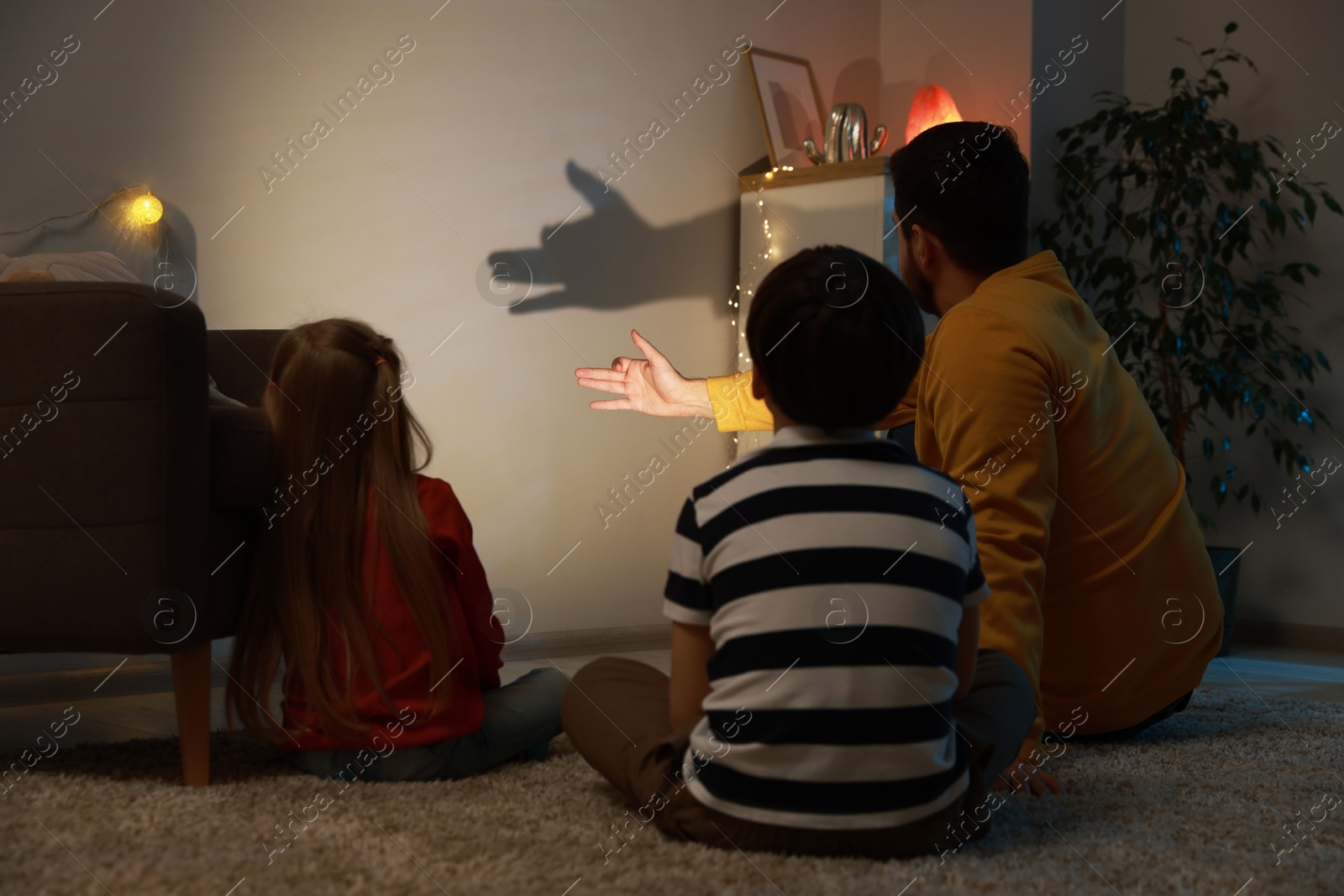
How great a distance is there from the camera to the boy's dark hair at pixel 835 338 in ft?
3.60

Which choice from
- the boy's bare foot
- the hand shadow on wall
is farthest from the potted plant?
the boy's bare foot

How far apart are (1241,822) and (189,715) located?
4.26 ft

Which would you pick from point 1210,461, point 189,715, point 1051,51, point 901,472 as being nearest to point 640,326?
point 1051,51

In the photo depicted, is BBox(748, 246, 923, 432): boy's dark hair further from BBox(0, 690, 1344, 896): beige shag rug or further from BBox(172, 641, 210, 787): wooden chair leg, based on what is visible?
BBox(172, 641, 210, 787): wooden chair leg

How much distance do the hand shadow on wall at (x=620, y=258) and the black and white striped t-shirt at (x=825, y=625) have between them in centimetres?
201

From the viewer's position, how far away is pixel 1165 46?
352cm

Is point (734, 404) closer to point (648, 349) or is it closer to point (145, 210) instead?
point (648, 349)

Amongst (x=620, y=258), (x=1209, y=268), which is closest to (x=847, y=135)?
(x=620, y=258)

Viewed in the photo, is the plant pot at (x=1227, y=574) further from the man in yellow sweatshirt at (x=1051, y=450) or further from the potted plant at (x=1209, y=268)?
the man in yellow sweatshirt at (x=1051, y=450)

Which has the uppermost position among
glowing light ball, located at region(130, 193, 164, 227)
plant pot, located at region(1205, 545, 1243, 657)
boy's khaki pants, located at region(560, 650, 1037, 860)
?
glowing light ball, located at region(130, 193, 164, 227)

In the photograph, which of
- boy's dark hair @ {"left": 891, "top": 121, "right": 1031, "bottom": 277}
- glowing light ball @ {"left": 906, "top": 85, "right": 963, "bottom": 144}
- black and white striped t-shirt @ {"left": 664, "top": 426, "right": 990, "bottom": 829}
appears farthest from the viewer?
glowing light ball @ {"left": 906, "top": 85, "right": 963, "bottom": 144}

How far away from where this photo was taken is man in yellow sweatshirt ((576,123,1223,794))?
1.49 meters

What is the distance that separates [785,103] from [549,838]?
2.77 metres

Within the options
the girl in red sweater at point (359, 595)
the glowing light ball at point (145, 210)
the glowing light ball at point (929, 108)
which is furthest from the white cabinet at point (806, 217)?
the girl in red sweater at point (359, 595)
